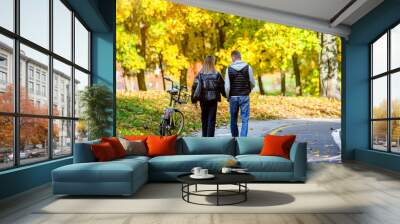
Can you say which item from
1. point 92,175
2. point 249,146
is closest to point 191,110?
point 249,146

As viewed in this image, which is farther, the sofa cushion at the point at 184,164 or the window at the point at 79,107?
the window at the point at 79,107

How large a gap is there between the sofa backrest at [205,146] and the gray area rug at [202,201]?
5.02 feet

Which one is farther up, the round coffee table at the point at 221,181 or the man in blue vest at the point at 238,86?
the man in blue vest at the point at 238,86

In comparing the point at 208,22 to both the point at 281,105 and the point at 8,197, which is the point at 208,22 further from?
the point at 8,197

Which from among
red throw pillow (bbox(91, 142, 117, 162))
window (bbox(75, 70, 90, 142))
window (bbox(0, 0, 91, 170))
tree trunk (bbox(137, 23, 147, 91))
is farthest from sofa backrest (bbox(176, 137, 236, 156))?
tree trunk (bbox(137, 23, 147, 91))

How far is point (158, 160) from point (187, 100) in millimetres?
6792

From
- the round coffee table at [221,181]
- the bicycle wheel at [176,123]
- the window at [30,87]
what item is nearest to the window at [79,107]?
the window at [30,87]

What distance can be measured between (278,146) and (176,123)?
4.80m

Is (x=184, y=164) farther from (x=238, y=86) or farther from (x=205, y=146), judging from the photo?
(x=238, y=86)

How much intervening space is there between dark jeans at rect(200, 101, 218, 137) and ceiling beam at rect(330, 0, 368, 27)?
119 inches

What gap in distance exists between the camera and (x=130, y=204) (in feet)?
15.8

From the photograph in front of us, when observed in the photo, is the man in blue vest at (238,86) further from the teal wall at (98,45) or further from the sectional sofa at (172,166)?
the teal wall at (98,45)

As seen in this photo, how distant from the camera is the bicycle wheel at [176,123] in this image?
10898mm

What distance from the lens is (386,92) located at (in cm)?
895
